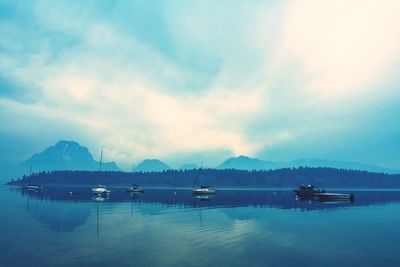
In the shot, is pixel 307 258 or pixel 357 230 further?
pixel 357 230

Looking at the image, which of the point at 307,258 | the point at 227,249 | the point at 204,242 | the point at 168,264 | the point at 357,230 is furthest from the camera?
the point at 357,230

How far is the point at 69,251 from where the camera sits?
122 feet

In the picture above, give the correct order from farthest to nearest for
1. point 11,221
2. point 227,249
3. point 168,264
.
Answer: point 11,221 < point 227,249 < point 168,264

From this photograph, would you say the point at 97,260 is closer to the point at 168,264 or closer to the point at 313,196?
the point at 168,264

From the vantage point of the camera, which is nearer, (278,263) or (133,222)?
(278,263)

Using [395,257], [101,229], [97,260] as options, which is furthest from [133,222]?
[395,257]

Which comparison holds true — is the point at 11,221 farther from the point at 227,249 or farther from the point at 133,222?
the point at 227,249

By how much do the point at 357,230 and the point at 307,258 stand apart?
90.7 feet

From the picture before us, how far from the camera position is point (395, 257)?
3750cm

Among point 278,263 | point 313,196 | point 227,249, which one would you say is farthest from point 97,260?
point 313,196

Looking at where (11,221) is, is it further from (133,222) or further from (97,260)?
(97,260)

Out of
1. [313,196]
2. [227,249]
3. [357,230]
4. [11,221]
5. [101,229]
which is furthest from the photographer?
[313,196]

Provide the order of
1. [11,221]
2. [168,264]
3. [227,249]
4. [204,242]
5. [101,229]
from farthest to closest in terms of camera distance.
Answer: [11,221] → [101,229] → [204,242] → [227,249] → [168,264]

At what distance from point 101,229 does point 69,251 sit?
16913mm
